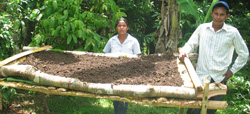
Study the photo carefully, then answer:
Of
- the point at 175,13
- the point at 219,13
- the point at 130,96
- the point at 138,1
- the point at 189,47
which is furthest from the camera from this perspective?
the point at 138,1

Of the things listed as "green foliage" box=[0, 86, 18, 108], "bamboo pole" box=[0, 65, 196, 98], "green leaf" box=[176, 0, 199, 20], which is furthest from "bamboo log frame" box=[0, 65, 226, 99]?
"green leaf" box=[176, 0, 199, 20]

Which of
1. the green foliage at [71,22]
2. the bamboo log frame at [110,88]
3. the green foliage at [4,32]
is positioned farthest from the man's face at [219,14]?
the green foliage at [4,32]

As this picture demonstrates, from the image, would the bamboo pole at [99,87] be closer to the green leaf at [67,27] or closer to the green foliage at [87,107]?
the green leaf at [67,27]

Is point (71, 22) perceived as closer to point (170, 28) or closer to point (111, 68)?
point (111, 68)

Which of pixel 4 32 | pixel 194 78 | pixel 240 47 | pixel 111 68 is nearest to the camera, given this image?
pixel 194 78

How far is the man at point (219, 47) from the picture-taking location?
2238 millimetres

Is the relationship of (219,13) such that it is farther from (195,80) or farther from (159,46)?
(159,46)

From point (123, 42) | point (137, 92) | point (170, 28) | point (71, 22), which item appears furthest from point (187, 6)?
point (137, 92)

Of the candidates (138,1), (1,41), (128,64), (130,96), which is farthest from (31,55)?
(138,1)

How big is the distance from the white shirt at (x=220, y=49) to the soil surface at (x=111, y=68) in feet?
1.10

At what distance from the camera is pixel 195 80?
6.15 ft

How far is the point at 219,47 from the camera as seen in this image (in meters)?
2.29

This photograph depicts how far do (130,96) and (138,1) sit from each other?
3229mm

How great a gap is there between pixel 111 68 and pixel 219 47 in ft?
3.48
